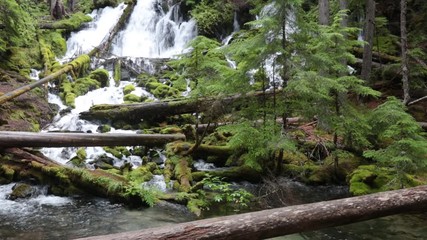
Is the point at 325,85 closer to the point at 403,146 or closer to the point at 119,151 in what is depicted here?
the point at 403,146

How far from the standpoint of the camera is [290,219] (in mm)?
4066

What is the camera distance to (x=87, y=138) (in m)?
8.80

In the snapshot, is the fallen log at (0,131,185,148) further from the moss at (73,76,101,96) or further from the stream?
the moss at (73,76,101,96)

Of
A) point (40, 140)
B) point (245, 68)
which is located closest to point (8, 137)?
point (40, 140)

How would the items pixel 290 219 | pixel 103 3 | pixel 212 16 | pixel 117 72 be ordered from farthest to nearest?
pixel 103 3 → pixel 212 16 → pixel 117 72 → pixel 290 219

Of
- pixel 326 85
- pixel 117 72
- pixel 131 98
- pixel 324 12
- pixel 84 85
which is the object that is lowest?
pixel 326 85

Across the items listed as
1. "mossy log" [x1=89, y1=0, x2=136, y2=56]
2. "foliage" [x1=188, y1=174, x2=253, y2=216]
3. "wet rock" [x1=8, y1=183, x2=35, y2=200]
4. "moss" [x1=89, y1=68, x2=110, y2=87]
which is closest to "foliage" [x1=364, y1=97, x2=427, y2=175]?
"foliage" [x1=188, y1=174, x2=253, y2=216]

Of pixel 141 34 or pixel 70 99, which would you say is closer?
pixel 70 99

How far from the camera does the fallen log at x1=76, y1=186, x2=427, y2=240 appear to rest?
3.62m

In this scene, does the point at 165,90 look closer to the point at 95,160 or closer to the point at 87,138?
the point at 95,160

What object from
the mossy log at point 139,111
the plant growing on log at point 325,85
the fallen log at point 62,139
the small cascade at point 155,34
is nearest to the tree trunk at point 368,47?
the plant growing on log at point 325,85

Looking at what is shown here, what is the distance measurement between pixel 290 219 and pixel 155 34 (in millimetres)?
20948

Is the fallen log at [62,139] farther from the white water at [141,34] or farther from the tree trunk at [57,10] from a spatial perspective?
the tree trunk at [57,10]

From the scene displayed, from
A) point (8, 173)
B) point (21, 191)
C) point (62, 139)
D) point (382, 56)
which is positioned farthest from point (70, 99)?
point (382, 56)
